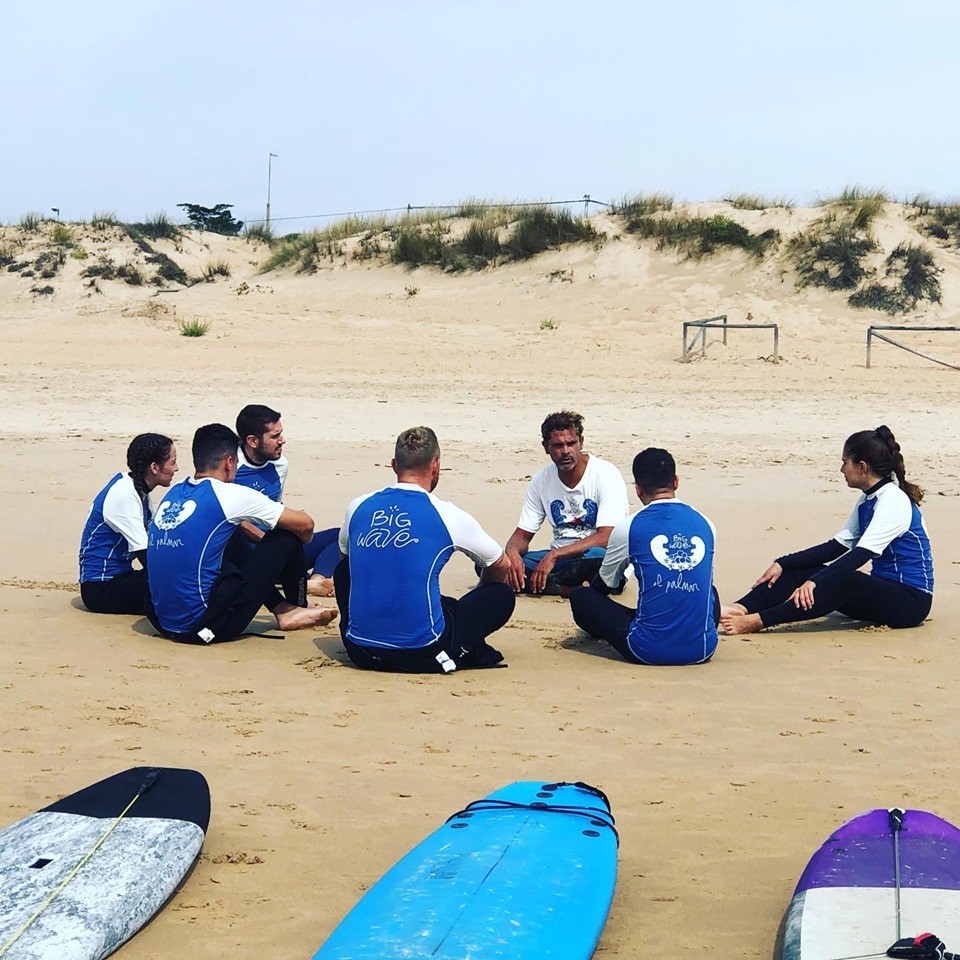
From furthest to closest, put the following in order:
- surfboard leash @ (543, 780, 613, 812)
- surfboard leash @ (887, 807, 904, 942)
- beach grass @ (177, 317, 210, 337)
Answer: beach grass @ (177, 317, 210, 337) < surfboard leash @ (543, 780, 613, 812) < surfboard leash @ (887, 807, 904, 942)

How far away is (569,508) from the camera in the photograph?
7695mm

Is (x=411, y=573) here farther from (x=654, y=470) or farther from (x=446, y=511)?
(x=654, y=470)

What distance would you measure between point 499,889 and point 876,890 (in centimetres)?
101

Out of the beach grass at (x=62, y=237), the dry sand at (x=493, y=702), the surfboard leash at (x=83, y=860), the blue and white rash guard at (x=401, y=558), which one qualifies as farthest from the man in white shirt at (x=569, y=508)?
the beach grass at (x=62, y=237)

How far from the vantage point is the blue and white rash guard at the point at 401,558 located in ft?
18.7

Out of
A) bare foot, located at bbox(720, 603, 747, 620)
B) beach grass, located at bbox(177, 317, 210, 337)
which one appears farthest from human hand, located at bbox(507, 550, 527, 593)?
beach grass, located at bbox(177, 317, 210, 337)

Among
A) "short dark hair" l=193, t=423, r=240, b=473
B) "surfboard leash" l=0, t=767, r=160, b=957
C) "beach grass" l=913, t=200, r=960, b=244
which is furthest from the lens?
"beach grass" l=913, t=200, r=960, b=244

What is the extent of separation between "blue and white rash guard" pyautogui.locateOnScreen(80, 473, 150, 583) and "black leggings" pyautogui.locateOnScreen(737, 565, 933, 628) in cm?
329

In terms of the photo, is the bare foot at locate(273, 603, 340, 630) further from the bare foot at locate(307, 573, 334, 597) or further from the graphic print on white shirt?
the graphic print on white shirt

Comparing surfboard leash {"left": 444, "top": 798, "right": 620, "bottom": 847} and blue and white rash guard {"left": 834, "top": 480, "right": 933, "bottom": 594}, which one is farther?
blue and white rash guard {"left": 834, "top": 480, "right": 933, "bottom": 594}

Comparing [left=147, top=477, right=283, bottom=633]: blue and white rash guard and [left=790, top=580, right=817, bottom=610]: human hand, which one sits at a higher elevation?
[left=147, top=477, right=283, bottom=633]: blue and white rash guard

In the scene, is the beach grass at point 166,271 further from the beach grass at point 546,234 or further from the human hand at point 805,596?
the human hand at point 805,596

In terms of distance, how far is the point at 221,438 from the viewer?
6.34 meters

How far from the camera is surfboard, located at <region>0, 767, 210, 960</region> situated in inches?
128
